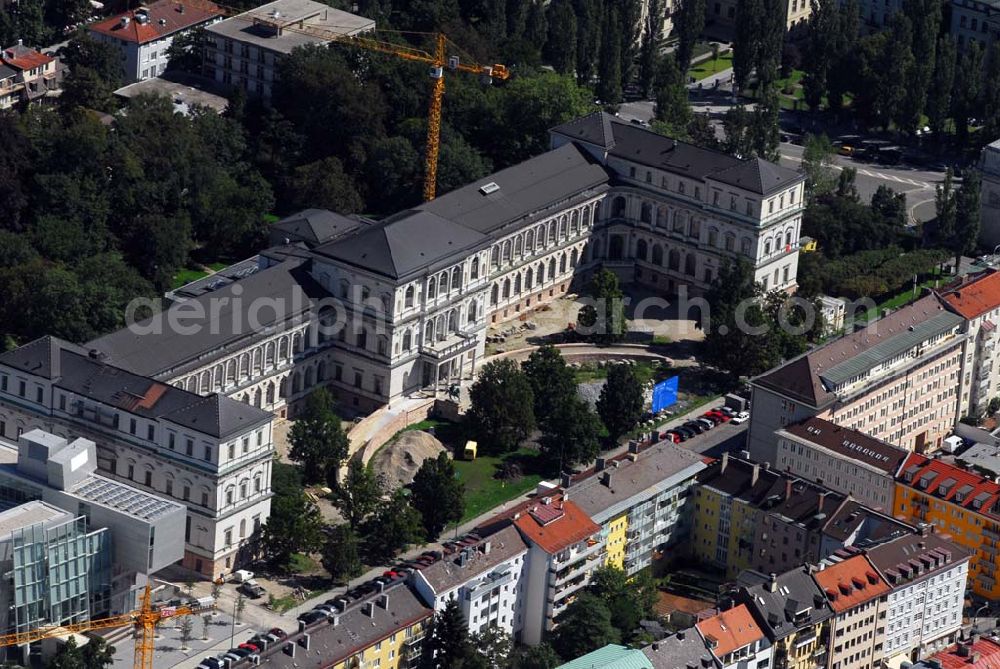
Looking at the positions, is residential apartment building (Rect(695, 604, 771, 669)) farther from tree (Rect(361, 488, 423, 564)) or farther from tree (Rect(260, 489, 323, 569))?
tree (Rect(260, 489, 323, 569))

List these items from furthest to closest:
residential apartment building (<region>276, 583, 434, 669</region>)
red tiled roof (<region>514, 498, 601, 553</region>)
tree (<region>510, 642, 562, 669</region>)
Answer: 1. red tiled roof (<region>514, 498, 601, 553</region>)
2. tree (<region>510, 642, 562, 669</region>)
3. residential apartment building (<region>276, 583, 434, 669</region>)

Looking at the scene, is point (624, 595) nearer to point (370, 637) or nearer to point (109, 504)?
point (370, 637)

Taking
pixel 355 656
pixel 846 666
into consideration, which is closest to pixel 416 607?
pixel 355 656

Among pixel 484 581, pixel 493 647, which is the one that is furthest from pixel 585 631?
pixel 484 581

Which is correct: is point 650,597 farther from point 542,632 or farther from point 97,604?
point 97,604

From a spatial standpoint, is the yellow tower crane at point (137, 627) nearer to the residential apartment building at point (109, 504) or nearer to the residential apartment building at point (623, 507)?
the residential apartment building at point (109, 504)

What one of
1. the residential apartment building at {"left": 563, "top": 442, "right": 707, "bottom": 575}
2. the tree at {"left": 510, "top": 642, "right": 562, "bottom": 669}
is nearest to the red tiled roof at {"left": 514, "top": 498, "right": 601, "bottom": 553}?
the residential apartment building at {"left": 563, "top": 442, "right": 707, "bottom": 575}
